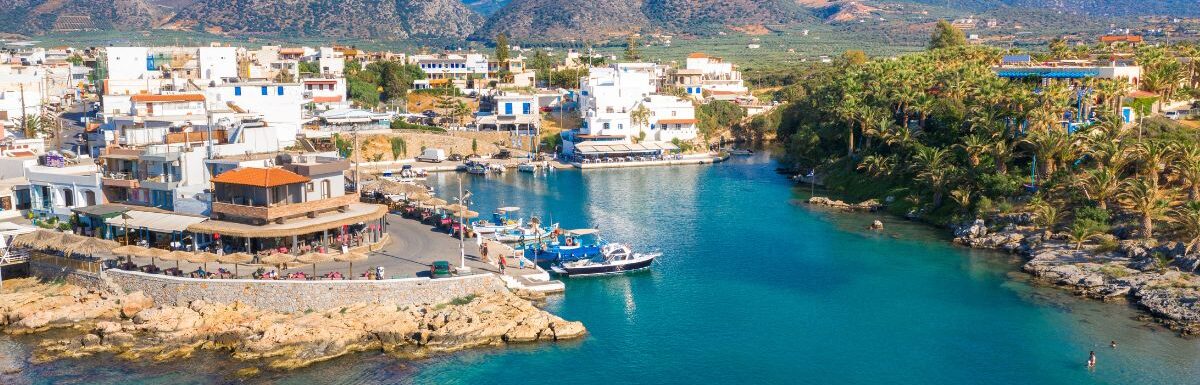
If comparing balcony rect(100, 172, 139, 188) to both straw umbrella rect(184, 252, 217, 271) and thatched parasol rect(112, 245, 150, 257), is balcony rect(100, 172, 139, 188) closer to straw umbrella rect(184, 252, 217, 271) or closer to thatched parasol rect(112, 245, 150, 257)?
thatched parasol rect(112, 245, 150, 257)

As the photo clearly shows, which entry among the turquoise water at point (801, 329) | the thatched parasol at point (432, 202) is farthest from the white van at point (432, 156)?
the turquoise water at point (801, 329)

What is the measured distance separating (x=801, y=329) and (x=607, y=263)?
1213cm

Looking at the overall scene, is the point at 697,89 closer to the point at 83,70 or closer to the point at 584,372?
the point at 83,70

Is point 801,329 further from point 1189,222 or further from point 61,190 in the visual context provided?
point 61,190

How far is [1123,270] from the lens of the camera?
5059 cm

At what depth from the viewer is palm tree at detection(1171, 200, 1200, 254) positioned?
5016cm

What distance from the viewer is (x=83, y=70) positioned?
131 metres

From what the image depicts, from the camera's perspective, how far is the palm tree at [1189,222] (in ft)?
165

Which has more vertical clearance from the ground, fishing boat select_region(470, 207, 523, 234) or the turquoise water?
fishing boat select_region(470, 207, 523, 234)

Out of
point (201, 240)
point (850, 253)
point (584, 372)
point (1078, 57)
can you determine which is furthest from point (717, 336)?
point (1078, 57)

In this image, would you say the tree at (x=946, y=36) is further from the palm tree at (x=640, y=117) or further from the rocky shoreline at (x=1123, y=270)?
the rocky shoreline at (x=1123, y=270)

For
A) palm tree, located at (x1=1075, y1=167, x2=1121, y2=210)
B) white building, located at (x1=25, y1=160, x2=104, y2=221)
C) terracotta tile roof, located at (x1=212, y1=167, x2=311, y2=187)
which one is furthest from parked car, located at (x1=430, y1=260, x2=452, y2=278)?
palm tree, located at (x1=1075, y1=167, x2=1121, y2=210)

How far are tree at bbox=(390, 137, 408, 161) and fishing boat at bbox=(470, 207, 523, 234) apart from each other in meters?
34.5

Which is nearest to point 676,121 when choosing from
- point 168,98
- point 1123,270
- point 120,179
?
point 168,98
